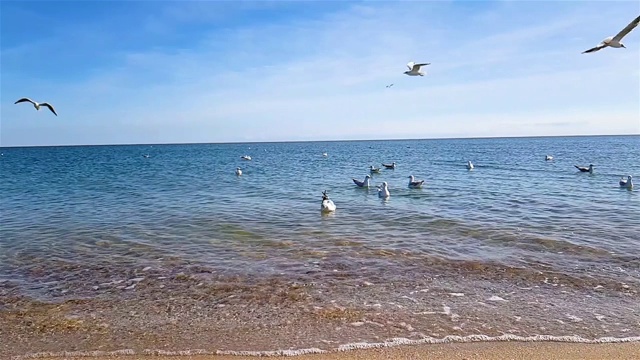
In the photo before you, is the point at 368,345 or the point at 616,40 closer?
the point at 368,345

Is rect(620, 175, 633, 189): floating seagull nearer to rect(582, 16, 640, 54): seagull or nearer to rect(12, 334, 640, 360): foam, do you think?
rect(582, 16, 640, 54): seagull

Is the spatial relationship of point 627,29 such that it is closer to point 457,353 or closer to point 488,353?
point 488,353

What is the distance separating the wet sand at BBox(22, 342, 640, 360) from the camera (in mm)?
5828

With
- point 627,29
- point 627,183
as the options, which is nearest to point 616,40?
point 627,29

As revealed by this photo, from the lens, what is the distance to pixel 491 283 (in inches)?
347

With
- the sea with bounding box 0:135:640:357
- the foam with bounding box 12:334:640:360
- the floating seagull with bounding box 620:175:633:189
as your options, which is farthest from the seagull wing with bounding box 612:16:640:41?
the floating seagull with bounding box 620:175:633:189

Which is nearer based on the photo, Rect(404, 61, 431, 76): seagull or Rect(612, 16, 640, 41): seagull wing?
Rect(612, 16, 640, 41): seagull wing

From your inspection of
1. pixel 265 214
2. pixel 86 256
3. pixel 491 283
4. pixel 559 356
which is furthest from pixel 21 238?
pixel 559 356

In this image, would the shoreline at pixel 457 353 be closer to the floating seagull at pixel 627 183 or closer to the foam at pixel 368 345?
the foam at pixel 368 345

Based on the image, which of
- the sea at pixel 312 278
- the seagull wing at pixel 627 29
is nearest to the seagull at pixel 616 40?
the seagull wing at pixel 627 29

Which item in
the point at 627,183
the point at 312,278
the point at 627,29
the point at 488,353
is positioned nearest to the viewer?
the point at 488,353

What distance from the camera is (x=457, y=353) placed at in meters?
5.95

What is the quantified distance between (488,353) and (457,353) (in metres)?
0.38

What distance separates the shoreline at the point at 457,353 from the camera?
584cm
